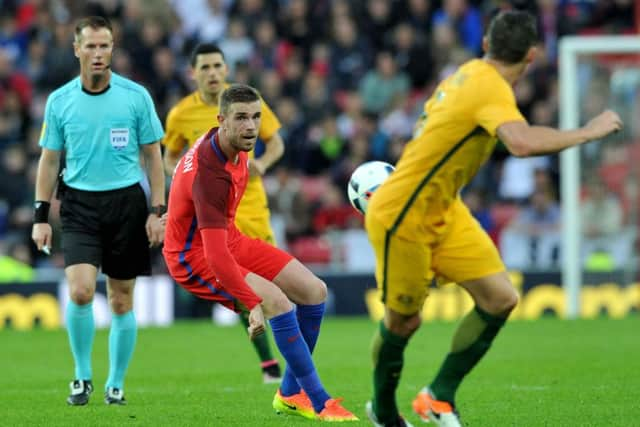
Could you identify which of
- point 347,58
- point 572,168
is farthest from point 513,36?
point 347,58

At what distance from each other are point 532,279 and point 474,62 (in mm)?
11907

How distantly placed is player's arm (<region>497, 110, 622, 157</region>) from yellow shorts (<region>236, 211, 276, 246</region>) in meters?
4.52

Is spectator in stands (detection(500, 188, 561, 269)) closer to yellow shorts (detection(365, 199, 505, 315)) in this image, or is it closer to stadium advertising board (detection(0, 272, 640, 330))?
stadium advertising board (detection(0, 272, 640, 330))

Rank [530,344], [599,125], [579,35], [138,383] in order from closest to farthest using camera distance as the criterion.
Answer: [599,125] → [138,383] → [530,344] → [579,35]

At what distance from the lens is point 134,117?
942cm

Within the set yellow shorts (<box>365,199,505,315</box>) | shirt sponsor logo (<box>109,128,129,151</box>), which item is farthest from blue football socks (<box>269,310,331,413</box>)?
shirt sponsor logo (<box>109,128,129,151</box>)

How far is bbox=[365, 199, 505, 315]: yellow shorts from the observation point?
7078 mm

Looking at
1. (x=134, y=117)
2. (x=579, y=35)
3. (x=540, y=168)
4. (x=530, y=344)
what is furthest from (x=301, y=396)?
(x=579, y=35)

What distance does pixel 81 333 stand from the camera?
933 cm

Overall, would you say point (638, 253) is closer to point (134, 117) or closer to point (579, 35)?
point (579, 35)

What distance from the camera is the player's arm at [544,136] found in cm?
650

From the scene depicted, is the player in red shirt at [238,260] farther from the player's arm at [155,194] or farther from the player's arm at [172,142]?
the player's arm at [172,142]

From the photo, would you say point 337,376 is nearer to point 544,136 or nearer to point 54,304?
point 544,136

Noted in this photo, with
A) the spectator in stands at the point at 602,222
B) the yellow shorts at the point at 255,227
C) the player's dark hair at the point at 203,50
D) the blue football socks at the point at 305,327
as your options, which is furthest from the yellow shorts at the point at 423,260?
the spectator in stands at the point at 602,222
